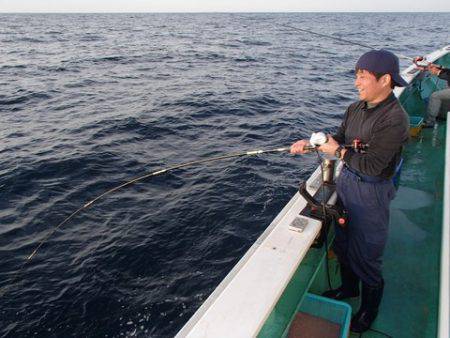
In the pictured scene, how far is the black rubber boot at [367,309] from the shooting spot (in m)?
3.16

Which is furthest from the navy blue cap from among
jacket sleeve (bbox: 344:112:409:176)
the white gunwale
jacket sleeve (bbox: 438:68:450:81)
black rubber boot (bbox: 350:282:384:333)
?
jacket sleeve (bbox: 438:68:450:81)

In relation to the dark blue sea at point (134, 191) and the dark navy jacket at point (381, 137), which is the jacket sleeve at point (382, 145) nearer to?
the dark navy jacket at point (381, 137)

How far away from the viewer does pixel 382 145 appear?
2621 mm

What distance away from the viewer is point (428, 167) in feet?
19.9

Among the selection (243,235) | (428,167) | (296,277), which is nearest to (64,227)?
(243,235)

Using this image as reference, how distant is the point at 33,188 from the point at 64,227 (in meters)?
2.18

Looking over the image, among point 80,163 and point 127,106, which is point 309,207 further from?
point 127,106

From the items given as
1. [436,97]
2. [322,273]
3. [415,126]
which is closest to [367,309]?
[322,273]

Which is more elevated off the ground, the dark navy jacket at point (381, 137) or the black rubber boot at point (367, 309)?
the dark navy jacket at point (381, 137)

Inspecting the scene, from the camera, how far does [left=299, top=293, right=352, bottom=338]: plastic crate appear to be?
2980 mm

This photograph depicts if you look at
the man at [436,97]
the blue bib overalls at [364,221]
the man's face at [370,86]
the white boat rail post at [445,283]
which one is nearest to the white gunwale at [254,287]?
the blue bib overalls at [364,221]

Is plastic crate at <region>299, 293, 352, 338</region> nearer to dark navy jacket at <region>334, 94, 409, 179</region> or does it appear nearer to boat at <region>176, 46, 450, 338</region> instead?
boat at <region>176, 46, 450, 338</region>

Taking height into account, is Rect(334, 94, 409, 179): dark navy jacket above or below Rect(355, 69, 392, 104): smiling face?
below

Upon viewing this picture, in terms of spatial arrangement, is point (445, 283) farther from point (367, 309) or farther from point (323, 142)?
point (367, 309)
